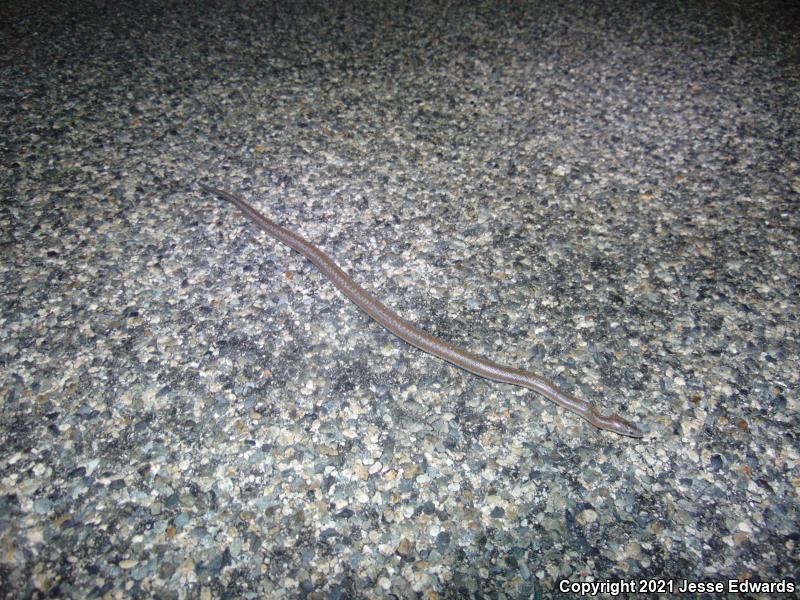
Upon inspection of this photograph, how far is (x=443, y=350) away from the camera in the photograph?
8.06ft

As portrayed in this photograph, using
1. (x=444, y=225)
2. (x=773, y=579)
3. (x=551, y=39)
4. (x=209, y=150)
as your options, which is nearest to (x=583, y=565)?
(x=773, y=579)

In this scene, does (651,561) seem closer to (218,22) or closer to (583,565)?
(583,565)

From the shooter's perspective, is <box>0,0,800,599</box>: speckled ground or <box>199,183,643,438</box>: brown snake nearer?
<box>0,0,800,599</box>: speckled ground

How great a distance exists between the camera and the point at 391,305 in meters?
2.70

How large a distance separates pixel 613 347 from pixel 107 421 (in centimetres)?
235

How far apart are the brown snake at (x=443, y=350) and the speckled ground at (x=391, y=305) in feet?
0.22

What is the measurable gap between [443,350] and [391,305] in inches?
16.0

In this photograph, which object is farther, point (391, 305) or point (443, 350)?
point (391, 305)

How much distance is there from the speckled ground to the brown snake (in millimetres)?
67

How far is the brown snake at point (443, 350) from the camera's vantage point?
7.48 ft

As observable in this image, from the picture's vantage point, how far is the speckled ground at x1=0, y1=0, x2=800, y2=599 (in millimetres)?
1949

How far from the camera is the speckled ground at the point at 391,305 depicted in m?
1.95

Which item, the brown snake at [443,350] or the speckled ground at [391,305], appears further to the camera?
the brown snake at [443,350]

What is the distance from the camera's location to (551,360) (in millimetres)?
2514
